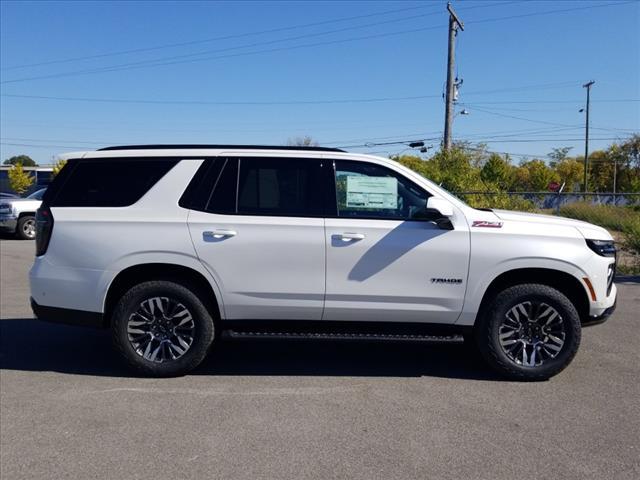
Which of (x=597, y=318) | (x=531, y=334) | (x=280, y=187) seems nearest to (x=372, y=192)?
(x=280, y=187)

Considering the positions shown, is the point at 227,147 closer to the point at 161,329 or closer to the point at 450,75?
the point at 161,329

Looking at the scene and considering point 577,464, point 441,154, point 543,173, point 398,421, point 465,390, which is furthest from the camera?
point 543,173

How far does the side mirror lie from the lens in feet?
16.0

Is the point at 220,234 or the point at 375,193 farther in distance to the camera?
the point at 375,193

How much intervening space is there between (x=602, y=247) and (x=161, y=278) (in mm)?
3914

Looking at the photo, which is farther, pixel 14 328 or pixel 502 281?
pixel 14 328

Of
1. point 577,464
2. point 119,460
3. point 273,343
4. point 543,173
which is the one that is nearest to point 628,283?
point 273,343

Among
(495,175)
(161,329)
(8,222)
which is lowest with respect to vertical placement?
(161,329)

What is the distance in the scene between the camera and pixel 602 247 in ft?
17.0

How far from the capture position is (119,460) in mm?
3744

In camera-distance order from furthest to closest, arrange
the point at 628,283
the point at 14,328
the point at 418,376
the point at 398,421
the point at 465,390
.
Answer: the point at 628,283, the point at 14,328, the point at 418,376, the point at 465,390, the point at 398,421

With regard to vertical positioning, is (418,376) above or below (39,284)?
below

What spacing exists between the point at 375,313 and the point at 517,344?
1.28m

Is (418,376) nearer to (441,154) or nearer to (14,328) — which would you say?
(14,328)
